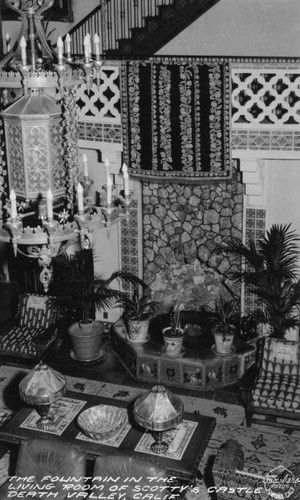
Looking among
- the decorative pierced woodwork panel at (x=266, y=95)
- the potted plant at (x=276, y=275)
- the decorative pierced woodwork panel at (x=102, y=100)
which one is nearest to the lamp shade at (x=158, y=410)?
the potted plant at (x=276, y=275)

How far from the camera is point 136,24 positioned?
10602 mm

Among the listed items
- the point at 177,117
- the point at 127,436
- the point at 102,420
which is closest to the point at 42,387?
the point at 102,420

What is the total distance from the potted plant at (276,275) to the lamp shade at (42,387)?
351 cm

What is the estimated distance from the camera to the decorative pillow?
36.8ft

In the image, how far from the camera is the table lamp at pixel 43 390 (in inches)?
303

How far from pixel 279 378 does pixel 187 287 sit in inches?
109

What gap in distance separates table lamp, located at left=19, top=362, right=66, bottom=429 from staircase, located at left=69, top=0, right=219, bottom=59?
4.54m

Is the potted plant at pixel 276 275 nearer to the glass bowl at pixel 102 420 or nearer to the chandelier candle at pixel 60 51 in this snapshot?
the glass bowl at pixel 102 420

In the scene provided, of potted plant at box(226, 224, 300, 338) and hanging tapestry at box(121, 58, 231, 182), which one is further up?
hanging tapestry at box(121, 58, 231, 182)

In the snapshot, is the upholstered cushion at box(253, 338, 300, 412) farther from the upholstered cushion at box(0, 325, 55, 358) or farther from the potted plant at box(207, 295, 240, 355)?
the upholstered cushion at box(0, 325, 55, 358)

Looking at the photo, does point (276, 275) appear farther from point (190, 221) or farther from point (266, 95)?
point (266, 95)

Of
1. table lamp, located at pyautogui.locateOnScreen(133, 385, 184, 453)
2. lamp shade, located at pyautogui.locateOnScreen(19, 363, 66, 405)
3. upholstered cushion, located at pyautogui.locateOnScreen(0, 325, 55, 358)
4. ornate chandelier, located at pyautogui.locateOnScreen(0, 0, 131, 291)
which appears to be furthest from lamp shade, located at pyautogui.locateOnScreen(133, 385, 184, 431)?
upholstered cushion, located at pyautogui.locateOnScreen(0, 325, 55, 358)

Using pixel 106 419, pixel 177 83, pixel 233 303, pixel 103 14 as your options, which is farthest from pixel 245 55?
pixel 106 419

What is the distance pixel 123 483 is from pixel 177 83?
5481 millimetres
